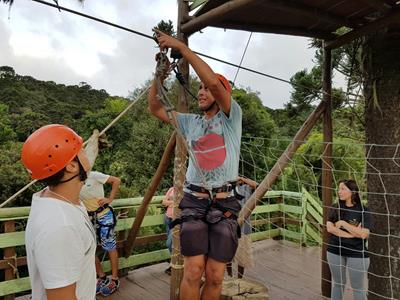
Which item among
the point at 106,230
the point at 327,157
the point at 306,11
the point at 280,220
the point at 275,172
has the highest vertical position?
the point at 306,11

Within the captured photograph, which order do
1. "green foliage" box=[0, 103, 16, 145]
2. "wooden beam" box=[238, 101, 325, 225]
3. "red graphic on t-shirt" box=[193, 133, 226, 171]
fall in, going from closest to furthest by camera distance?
"red graphic on t-shirt" box=[193, 133, 226, 171] < "wooden beam" box=[238, 101, 325, 225] < "green foliage" box=[0, 103, 16, 145]

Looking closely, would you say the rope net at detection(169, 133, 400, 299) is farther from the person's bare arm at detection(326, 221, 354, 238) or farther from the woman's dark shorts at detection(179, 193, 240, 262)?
the woman's dark shorts at detection(179, 193, 240, 262)

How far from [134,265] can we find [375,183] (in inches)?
94.1

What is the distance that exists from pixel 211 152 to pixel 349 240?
1.38m

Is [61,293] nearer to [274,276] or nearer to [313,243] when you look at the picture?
[274,276]

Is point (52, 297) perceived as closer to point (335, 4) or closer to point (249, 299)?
point (249, 299)

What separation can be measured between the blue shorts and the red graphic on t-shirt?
161 centimetres

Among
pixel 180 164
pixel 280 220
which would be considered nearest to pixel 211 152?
pixel 180 164

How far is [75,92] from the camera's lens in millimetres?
20328

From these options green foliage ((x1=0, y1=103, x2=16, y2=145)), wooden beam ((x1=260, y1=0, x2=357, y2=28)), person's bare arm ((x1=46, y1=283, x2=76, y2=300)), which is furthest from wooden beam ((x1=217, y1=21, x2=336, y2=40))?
green foliage ((x1=0, y1=103, x2=16, y2=145))

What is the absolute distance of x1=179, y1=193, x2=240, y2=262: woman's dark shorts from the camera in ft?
5.97

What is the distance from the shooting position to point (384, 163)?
8.73 ft

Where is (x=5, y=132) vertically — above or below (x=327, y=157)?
above

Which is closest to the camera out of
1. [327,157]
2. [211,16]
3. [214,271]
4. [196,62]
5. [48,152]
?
[48,152]
